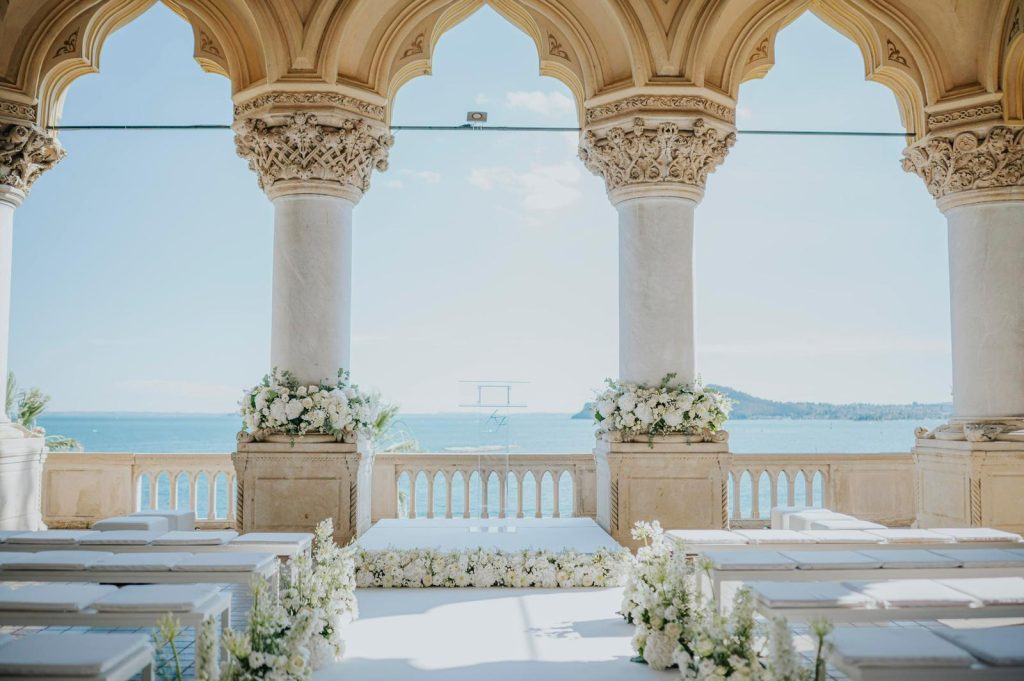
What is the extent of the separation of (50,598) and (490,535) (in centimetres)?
416

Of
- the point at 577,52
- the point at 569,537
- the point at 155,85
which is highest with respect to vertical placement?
the point at 155,85

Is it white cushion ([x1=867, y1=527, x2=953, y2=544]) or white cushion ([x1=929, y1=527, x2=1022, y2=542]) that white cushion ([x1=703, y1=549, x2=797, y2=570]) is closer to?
white cushion ([x1=867, y1=527, x2=953, y2=544])

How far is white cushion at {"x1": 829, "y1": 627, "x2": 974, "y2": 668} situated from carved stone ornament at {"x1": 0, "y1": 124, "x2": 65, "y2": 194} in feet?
26.7

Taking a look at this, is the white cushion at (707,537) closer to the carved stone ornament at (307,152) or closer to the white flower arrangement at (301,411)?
the white flower arrangement at (301,411)

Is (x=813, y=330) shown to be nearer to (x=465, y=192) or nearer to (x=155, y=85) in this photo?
(x=465, y=192)

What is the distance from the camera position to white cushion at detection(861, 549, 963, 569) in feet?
16.4

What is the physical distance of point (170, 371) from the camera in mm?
55562

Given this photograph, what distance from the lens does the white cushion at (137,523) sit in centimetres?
693

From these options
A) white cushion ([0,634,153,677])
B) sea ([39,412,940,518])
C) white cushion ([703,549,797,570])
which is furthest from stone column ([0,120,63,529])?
sea ([39,412,940,518])

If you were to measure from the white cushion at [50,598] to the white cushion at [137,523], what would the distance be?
8.41ft

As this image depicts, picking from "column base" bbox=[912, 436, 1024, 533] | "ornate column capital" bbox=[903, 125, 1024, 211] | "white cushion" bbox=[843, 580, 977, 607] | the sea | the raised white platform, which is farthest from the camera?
the sea

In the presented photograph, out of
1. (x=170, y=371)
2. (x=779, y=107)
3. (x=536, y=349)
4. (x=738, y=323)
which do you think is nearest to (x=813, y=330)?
(x=738, y=323)

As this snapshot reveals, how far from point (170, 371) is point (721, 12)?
5349cm

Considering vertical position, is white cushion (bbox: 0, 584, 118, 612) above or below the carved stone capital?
below
